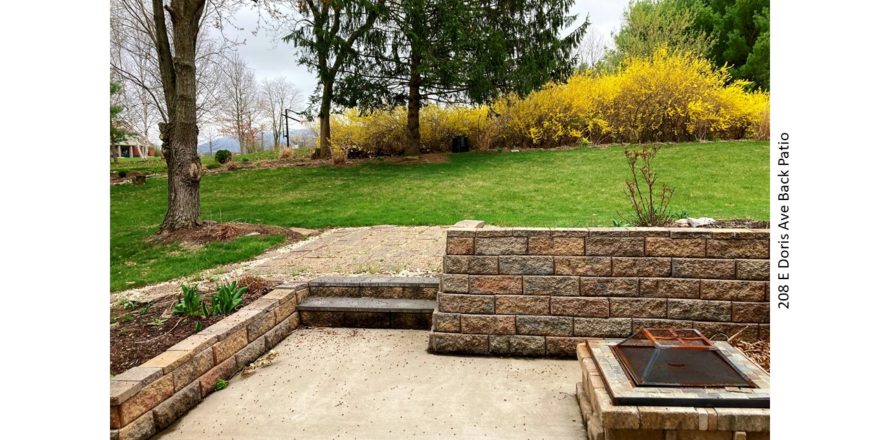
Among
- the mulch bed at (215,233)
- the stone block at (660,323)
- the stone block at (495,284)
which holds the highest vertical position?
the mulch bed at (215,233)

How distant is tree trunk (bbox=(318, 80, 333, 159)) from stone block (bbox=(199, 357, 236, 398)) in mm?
10372

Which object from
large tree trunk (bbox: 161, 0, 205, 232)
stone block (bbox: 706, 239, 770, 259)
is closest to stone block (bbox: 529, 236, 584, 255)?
stone block (bbox: 706, 239, 770, 259)

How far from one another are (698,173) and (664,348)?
8447mm

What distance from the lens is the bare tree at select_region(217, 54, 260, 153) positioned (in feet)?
55.8

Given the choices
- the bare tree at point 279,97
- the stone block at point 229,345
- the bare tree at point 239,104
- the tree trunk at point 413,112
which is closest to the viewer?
the stone block at point 229,345

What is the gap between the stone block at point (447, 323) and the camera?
10.7 ft

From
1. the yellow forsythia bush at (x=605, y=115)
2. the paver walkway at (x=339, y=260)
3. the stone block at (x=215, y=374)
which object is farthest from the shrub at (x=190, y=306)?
the yellow forsythia bush at (x=605, y=115)

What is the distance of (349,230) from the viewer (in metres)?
7.07

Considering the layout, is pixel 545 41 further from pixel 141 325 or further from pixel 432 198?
pixel 141 325

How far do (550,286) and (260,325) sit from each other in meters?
1.95

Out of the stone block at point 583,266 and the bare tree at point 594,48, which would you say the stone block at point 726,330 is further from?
the bare tree at point 594,48

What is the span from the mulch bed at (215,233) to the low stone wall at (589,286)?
3.89 m
